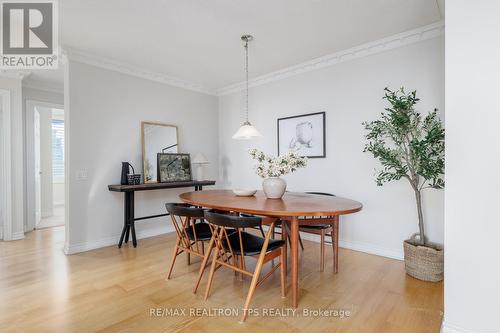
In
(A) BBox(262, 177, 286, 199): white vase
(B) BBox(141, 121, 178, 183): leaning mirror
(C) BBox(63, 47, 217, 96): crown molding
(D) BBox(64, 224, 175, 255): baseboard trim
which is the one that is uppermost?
(C) BBox(63, 47, 217, 96): crown molding

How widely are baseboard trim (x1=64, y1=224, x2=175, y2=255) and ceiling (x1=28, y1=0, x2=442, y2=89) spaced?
2.49 meters

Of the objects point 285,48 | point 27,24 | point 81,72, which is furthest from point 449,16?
point 81,72

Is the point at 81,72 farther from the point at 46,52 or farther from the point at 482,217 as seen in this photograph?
the point at 482,217

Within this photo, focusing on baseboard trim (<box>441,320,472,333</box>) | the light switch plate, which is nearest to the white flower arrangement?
baseboard trim (<box>441,320,472,333</box>)

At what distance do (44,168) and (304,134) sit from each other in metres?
5.33

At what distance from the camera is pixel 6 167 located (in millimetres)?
3748

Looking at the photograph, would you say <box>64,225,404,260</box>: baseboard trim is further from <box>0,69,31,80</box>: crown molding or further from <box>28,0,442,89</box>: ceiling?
<box>0,69,31,80</box>: crown molding

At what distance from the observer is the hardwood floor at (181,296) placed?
5.95ft

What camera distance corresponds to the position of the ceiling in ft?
7.75

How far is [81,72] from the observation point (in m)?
3.34

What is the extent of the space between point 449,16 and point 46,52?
13.4 feet

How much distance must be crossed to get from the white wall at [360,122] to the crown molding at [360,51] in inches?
2.4

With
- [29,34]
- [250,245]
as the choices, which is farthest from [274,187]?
[29,34]

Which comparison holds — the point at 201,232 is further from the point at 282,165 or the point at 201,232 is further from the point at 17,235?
the point at 17,235
